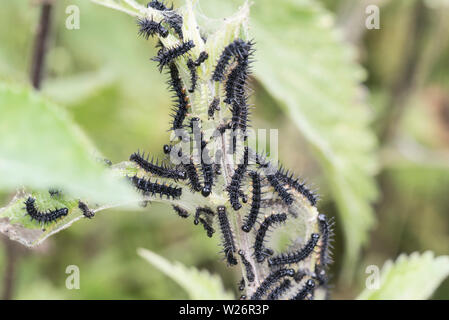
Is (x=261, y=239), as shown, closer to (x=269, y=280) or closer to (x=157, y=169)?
(x=269, y=280)

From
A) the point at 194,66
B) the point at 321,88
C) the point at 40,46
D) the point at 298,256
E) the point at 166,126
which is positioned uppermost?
the point at 166,126

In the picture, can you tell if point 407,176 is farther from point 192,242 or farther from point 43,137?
point 43,137

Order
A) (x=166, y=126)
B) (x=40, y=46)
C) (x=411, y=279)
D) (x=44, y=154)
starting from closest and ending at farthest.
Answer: (x=44, y=154) < (x=411, y=279) < (x=40, y=46) < (x=166, y=126)

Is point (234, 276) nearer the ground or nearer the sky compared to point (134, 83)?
nearer the ground

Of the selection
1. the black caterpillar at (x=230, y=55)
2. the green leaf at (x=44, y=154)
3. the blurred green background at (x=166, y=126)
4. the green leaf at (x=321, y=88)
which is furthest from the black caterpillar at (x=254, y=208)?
the blurred green background at (x=166, y=126)

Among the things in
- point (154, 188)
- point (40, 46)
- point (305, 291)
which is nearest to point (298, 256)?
point (305, 291)
